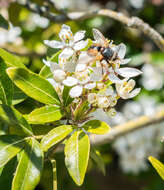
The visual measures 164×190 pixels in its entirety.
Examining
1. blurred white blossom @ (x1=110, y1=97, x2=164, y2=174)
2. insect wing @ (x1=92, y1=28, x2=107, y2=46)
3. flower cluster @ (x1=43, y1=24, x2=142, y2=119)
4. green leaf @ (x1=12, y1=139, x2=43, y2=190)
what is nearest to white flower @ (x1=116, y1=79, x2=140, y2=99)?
flower cluster @ (x1=43, y1=24, x2=142, y2=119)

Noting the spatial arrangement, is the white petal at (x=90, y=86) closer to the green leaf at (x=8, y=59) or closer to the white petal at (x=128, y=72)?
the white petal at (x=128, y=72)

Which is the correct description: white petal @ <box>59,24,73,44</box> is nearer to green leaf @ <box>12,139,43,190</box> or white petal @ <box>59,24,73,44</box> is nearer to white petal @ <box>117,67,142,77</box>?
white petal @ <box>117,67,142,77</box>

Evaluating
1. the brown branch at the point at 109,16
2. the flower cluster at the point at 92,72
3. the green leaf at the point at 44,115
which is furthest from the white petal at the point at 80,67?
the brown branch at the point at 109,16

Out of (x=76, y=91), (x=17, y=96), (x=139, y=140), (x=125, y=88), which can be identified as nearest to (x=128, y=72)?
(x=125, y=88)

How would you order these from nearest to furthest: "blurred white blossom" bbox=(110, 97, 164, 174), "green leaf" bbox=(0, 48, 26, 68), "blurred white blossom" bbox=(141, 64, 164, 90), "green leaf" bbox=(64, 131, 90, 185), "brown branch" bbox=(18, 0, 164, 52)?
"green leaf" bbox=(64, 131, 90, 185) → "green leaf" bbox=(0, 48, 26, 68) → "brown branch" bbox=(18, 0, 164, 52) → "blurred white blossom" bbox=(110, 97, 164, 174) → "blurred white blossom" bbox=(141, 64, 164, 90)

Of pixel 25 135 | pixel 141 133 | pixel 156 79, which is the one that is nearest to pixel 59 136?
pixel 25 135

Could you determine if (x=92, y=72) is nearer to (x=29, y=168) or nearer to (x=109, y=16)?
(x=29, y=168)
